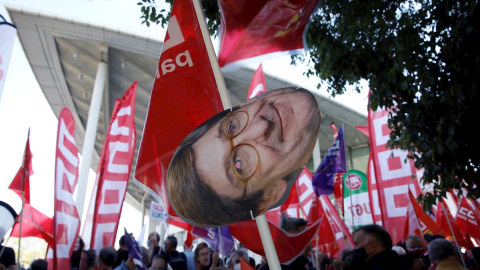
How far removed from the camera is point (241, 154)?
1.45 metres

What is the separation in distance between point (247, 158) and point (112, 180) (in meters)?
4.12

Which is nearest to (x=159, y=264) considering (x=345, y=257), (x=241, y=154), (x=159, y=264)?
(x=159, y=264)

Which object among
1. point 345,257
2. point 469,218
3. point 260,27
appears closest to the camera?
point 260,27

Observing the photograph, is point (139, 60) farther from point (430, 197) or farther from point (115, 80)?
point (430, 197)

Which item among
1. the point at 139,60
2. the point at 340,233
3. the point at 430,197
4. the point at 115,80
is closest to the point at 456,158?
the point at 430,197

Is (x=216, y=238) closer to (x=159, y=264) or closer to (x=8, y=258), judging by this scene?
(x=159, y=264)

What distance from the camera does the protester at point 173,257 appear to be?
14.1 feet

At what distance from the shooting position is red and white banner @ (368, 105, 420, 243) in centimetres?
514

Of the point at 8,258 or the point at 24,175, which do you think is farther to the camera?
the point at 24,175

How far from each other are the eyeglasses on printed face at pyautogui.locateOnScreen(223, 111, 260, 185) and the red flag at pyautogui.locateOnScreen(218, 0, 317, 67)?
2.55ft

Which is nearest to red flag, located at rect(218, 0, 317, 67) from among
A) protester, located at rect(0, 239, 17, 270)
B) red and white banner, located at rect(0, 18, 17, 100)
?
red and white banner, located at rect(0, 18, 17, 100)

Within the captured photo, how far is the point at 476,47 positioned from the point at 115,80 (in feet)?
49.4

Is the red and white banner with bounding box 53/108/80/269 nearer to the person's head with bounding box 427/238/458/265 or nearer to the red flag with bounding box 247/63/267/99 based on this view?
the red flag with bounding box 247/63/267/99

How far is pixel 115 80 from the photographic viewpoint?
54.3ft
